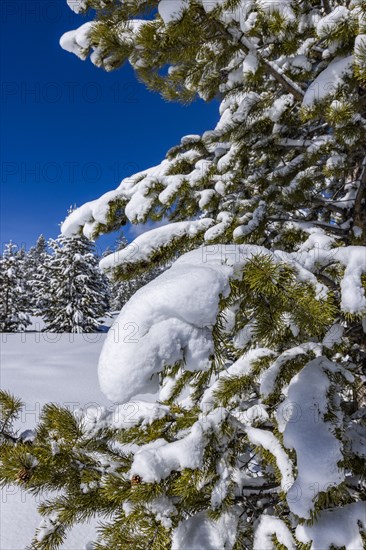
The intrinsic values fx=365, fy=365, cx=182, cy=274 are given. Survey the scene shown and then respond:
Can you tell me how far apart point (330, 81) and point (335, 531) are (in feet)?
8.00

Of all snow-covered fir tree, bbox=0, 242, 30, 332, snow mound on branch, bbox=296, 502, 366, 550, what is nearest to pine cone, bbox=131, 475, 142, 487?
snow mound on branch, bbox=296, 502, 366, 550

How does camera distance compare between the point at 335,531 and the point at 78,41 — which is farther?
the point at 78,41

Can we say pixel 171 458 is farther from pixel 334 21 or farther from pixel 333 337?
pixel 334 21

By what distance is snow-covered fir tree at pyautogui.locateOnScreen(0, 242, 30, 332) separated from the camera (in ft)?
102

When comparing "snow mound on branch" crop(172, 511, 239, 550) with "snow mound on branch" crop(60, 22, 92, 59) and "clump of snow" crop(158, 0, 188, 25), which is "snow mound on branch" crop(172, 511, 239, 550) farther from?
"snow mound on branch" crop(60, 22, 92, 59)

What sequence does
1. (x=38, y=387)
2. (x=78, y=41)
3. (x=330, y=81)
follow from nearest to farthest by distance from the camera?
(x=330, y=81) → (x=78, y=41) → (x=38, y=387)

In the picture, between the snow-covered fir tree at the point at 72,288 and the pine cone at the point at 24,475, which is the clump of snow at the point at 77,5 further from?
the snow-covered fir tree at the point at 72,288

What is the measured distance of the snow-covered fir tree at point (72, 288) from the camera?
88.7 feet

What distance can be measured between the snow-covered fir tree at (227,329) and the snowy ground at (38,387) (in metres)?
0.73

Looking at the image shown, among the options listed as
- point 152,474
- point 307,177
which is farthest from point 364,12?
point 152,474

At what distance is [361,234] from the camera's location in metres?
3.04

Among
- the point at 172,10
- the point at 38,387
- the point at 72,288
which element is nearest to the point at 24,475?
the point at 172,10

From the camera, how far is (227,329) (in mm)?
1504

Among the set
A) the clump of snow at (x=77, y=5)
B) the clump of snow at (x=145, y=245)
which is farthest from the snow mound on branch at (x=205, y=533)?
the clump of snow at (x=77, y=5)
